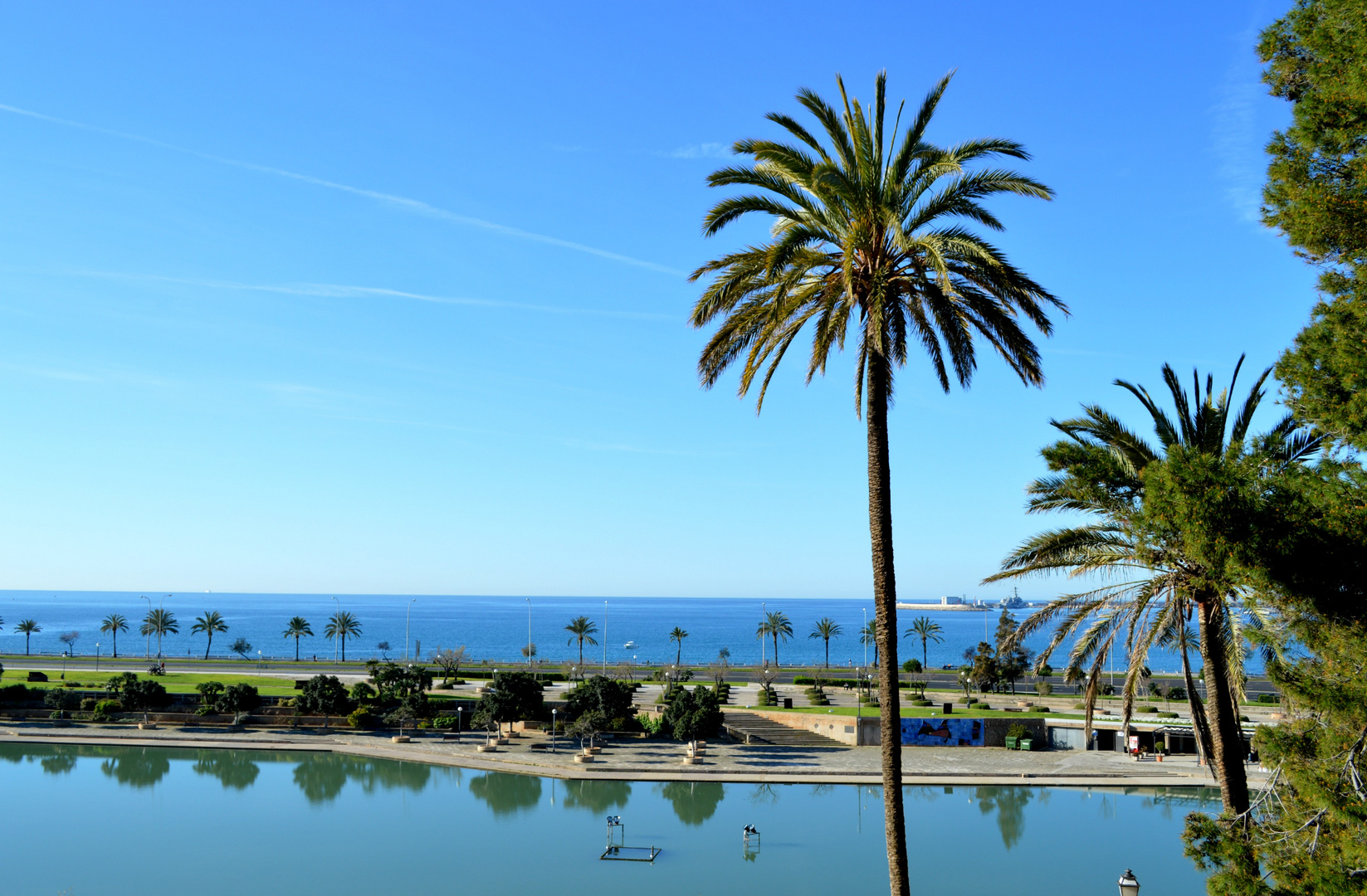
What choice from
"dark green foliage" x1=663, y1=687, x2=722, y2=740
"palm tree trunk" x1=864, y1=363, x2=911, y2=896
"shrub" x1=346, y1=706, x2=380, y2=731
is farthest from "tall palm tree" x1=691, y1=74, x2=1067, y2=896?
"shrub" x1=346, y1=706, x2=380, y2=731

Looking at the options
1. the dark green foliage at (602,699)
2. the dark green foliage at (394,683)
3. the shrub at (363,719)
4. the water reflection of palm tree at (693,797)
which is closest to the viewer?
the water reflection of palm tree at (693,797)

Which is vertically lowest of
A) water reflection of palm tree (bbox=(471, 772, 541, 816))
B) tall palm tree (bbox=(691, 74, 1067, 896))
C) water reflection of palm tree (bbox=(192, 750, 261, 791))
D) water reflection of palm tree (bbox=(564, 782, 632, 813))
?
water reflection of palm tree (bbox=(192, 750, 261, 791))

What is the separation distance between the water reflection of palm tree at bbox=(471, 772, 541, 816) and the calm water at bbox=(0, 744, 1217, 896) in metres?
0.17

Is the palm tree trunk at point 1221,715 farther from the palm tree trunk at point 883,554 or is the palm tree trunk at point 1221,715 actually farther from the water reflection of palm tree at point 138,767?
the water reflection of palm tree at point 138,767

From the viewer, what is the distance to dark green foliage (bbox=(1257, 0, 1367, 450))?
14219 mm

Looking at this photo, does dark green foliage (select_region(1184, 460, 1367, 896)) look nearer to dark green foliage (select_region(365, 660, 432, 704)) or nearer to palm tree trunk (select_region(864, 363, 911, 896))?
palm tree trunk (select_region(864, 363, 911, 896))

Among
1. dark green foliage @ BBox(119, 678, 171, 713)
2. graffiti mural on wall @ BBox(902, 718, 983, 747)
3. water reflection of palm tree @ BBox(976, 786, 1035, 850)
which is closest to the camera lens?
water reflection of palm tree @ BBox(976, 786, 1035, 850)

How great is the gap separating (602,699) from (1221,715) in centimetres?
3684

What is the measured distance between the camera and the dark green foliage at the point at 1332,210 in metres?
14.2

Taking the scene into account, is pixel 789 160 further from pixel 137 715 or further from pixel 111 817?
pixel 137 715

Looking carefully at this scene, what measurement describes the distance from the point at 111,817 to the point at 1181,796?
43.1 meters

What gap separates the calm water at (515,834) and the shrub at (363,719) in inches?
279

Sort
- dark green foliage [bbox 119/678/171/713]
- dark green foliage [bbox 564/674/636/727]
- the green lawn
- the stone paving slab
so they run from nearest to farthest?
the stone paving slab, dark green foliage [bbox 564/674/636/727], dark green foliage [bbox 119/678/171/713], the green lawn

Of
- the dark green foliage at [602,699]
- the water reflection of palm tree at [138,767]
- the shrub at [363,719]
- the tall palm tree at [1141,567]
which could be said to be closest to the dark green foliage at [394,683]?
the shrub at [363,719]
